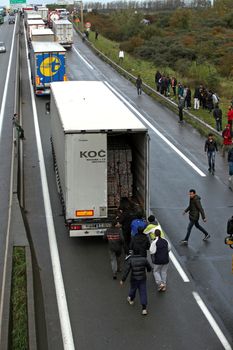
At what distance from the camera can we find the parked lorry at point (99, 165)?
Result: 572 inches

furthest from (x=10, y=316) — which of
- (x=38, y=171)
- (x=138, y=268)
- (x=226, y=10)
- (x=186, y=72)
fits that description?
(x=226, y=10)

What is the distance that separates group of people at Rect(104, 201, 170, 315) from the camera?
11.6 metres

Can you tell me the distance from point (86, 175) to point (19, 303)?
4125mm

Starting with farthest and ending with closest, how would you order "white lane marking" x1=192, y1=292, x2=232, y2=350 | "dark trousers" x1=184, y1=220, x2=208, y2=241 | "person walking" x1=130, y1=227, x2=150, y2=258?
"dark trousers" x1=184, y1=220, x2=208, y2=241 → "person walking" x1=130, y1=227, x2=150, y2=258 → "white lane marking" x1=192, y1=292, x2=232, y2=350

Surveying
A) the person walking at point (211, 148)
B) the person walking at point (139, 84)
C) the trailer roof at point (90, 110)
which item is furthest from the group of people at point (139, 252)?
the person walking at point (139, 84)

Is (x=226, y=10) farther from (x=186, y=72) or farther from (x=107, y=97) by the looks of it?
(x=107, y=97)

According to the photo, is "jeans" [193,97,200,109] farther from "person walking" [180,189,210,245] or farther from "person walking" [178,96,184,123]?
"person walking" [180,189,210,245]

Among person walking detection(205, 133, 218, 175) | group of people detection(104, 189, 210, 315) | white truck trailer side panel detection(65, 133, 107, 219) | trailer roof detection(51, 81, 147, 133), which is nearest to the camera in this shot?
group of people detection(104, 189, 210, 315)

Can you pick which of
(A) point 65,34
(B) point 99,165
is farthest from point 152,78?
(B) point 99,165

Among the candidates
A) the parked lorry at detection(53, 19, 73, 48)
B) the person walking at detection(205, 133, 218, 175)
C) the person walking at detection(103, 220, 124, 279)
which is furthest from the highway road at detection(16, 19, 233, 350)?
the parked lorry at detection(53, 19, 73, 48)

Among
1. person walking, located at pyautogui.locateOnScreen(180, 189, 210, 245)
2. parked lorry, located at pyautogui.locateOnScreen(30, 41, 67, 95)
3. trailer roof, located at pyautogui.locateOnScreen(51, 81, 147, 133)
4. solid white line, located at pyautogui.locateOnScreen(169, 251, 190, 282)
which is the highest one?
trailer roof, located at pyautogui.locateOnScreen(51, 81, 147, 133)

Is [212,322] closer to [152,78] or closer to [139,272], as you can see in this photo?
[139,272]

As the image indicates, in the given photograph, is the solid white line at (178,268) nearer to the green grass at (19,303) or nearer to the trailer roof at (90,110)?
the trailer roof at (90,110)

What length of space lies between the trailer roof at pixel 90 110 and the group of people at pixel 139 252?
2326 millimetres
